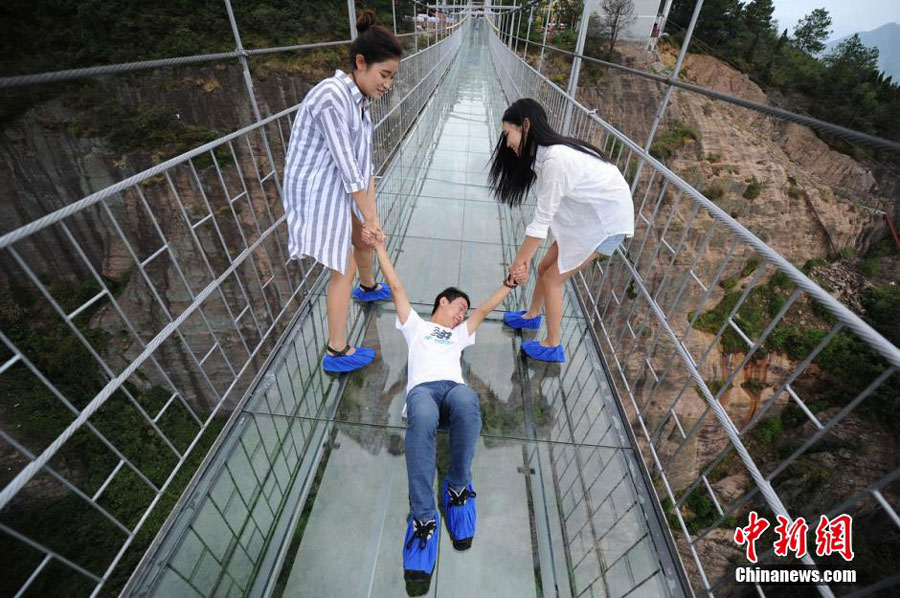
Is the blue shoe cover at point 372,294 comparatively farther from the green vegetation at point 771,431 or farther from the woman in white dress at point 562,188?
the green vegetation at point 771,431

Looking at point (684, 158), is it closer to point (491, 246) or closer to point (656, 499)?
point (491, 246)

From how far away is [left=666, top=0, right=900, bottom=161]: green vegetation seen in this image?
22.0m

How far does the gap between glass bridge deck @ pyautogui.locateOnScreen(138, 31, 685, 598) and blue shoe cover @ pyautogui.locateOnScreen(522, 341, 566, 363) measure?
53 mm

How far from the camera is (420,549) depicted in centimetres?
151

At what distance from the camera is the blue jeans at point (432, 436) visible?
152 centimetres

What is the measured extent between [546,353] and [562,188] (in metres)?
1.05

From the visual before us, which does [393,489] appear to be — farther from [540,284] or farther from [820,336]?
[820,336]

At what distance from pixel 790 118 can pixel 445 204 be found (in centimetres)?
302

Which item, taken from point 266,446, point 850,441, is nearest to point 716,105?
point 850,441

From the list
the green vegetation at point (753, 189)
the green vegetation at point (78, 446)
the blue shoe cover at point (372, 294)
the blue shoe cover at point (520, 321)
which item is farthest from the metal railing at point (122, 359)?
the green vegetation at point (753, 189)

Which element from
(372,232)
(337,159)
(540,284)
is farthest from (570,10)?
(337,159)

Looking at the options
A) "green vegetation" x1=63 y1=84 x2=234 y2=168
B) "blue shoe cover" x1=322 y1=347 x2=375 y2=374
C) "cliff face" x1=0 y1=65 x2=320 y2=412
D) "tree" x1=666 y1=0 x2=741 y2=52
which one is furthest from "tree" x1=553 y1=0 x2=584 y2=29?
"blue shoe cover" x1=322 y1=347 x2=375 y2=374

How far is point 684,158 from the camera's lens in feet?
65.7

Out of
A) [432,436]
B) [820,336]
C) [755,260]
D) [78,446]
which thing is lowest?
[78,446]
